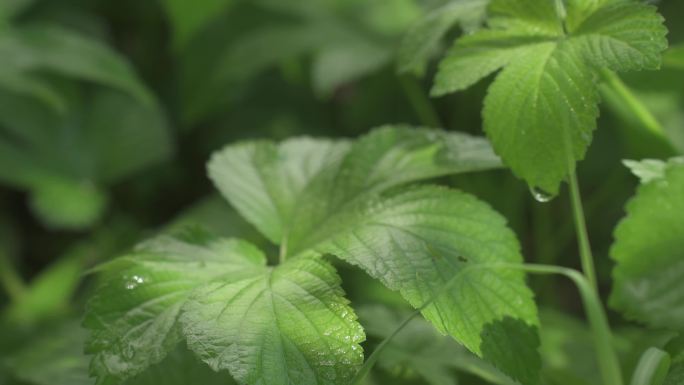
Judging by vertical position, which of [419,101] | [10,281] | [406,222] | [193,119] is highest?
[406,222]

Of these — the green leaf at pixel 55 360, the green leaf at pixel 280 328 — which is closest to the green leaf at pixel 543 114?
the green leaf at pixel 280 328

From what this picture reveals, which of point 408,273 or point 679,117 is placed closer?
point 408,273

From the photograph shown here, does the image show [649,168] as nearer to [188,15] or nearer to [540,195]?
[540,195]

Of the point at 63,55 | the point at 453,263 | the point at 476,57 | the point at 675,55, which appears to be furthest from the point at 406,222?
the point at 63,55

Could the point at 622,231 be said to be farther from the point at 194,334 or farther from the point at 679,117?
the point at 679,117

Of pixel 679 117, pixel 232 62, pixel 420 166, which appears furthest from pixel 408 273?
pixel 232 62

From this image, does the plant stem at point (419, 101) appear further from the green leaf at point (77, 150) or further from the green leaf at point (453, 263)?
the green leaf at point (453, 263)
